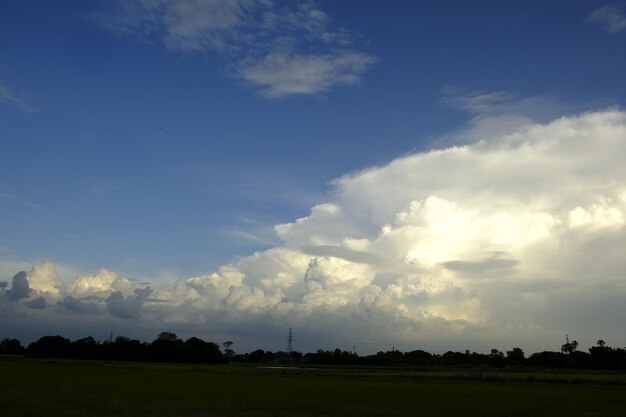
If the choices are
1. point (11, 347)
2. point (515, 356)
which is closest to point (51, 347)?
point (11, 347)

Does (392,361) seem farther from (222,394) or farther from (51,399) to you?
(51,399)

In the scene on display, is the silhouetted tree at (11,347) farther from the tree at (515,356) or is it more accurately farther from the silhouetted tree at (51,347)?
the tree at (515,356)

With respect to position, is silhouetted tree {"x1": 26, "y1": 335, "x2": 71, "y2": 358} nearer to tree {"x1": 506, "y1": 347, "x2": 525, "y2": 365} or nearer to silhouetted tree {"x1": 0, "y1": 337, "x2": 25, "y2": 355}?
silhouetted tree {"x1": 0, "y1": 337, "x2": 25, "y2": 355}

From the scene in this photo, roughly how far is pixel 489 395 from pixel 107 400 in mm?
30237

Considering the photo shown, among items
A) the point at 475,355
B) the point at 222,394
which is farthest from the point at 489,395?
the point at 475,355

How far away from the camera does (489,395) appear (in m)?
45.9

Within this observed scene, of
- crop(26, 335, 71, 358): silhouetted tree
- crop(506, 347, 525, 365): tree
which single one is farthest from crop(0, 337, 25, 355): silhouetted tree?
crop(506, 347, 525, 365): tree

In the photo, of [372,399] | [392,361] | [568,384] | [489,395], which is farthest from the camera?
[392,361]

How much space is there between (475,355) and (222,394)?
158 meters

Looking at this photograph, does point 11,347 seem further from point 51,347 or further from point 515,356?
point 515,356

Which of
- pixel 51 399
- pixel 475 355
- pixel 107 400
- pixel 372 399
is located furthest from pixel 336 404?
pixel 475 355

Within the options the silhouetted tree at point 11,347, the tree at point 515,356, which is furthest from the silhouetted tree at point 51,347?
the tree at point 515,356

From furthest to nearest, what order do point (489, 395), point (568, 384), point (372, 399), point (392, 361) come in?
point (392, 361) → point (568, 384) → point (489, 395) → point (372, 399)

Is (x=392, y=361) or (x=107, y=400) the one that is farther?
(x=392, y=361)
